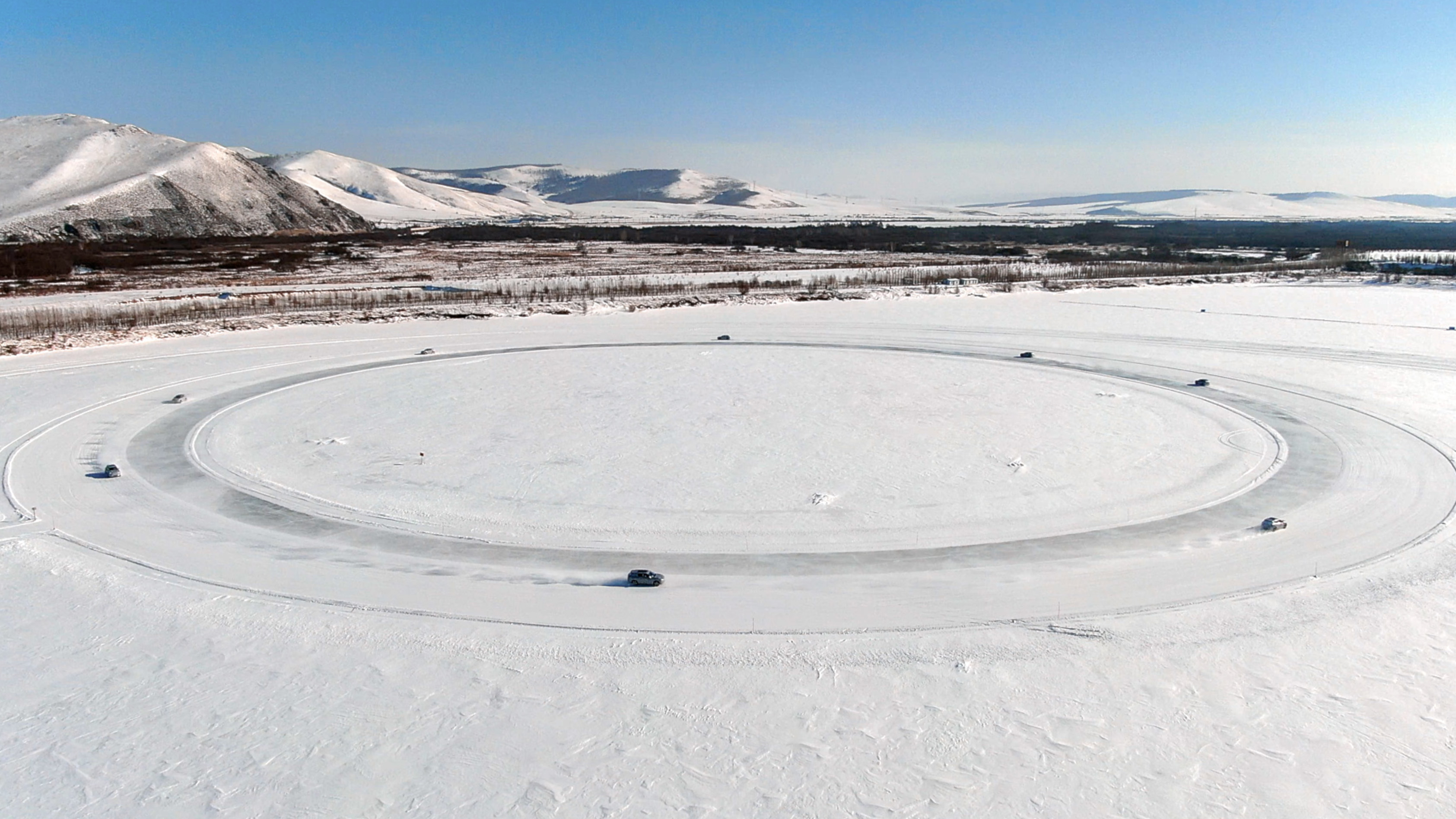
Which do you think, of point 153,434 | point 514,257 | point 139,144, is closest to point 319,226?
point 139,144

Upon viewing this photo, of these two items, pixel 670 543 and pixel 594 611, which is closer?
pixel 594 611

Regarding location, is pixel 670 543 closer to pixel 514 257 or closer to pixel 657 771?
pixel 657 771

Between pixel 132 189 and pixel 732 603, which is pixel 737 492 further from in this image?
pixel 132 189

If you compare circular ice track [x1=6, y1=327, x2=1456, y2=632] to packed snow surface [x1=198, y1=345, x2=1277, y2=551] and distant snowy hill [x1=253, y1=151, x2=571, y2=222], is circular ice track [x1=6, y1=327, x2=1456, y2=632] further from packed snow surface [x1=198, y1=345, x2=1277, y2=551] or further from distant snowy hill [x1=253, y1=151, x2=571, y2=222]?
distant snowy hill [x1=253, y1=151, x2=571, y2=222]

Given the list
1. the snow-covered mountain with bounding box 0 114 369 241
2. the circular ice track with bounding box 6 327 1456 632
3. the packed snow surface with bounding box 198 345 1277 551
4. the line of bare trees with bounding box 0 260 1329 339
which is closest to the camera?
the circular ice track with bounding box 6 327 1456 632

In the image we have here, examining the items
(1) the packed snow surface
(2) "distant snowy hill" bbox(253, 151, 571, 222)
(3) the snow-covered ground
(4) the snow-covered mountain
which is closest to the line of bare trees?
(3) the snow-covered ground

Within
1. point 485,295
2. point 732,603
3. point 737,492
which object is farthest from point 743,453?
point 485,295

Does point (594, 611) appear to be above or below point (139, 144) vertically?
below
